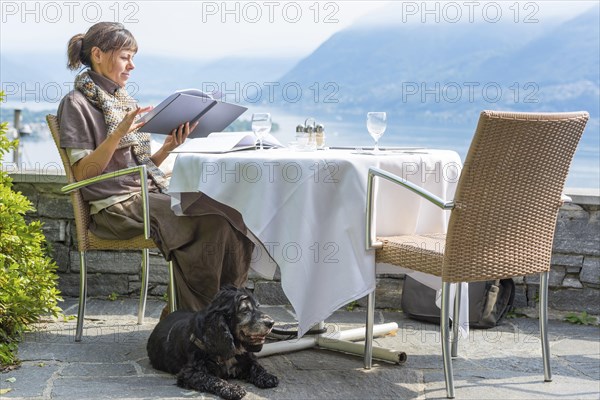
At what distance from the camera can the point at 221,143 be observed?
2838 millimetres

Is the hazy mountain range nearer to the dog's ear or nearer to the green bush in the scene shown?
the green bush

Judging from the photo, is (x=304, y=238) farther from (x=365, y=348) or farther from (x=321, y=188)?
(x=365, y=348)

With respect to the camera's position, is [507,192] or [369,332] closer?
[507,192]

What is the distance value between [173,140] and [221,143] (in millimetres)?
458

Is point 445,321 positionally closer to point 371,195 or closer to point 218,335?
point 371,195

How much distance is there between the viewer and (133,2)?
460cm

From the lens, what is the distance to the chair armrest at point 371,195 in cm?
239

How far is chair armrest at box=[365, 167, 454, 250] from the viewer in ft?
7.84

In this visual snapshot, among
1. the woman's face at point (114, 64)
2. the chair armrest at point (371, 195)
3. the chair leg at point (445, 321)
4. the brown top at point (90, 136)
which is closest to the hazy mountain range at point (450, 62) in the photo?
the woman's face at point (114, 64)

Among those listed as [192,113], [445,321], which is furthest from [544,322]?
[192,113]

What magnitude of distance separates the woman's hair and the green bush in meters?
0.35

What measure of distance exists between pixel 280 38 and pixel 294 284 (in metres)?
28.9

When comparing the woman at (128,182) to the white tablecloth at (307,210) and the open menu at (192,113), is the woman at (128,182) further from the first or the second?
the white tablecloth at (307,210)

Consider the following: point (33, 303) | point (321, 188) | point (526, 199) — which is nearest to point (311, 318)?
point (321, 188)
